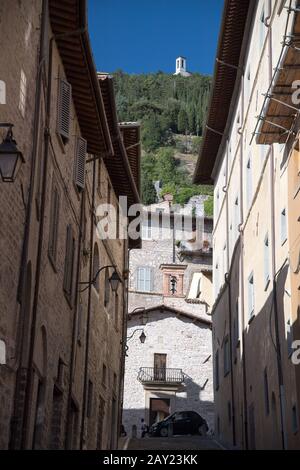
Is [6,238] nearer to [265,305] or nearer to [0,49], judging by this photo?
[0,49]

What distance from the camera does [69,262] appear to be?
19.2 meters

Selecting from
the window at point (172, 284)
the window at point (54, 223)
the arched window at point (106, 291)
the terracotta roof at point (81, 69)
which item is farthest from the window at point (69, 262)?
the window at point (172, 284)

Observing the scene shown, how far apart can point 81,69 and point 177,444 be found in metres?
15.6

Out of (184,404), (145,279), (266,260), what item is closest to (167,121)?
(145,279)

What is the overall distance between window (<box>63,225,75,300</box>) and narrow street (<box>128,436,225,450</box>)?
10199 mm

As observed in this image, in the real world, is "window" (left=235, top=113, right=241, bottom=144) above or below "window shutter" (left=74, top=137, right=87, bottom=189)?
above

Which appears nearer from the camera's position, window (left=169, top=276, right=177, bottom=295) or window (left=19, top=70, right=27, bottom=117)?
window (left=19, top=70, right=27, bottom=117)

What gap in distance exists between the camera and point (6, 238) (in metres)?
12.6

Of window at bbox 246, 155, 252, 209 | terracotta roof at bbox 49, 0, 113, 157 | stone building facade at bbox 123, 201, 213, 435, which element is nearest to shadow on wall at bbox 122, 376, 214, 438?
stone building facade at bbox 123, 201, 213, 435

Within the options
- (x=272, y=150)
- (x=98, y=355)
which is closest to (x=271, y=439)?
(x=98, y=355)

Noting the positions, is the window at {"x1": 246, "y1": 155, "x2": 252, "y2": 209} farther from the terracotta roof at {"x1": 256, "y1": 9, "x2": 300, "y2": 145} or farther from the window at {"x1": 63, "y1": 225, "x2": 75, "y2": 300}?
the window at {"x1": 63, "y1": 225, "x2": 75, "y2": 300}

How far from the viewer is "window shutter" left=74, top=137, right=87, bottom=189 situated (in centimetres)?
1988

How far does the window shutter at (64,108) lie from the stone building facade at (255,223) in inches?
167

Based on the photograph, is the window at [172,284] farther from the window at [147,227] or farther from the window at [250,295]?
the window at [250,295]
